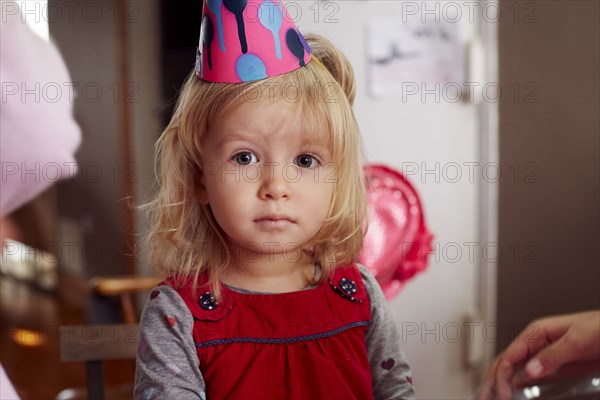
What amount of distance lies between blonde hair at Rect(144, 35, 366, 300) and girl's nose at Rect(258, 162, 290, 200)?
49 mm

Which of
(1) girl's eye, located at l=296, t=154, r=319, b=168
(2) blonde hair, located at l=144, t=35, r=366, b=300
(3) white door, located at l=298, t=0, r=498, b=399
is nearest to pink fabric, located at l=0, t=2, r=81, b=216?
(2) blonde hair, located at l=144, t=35, r=366, b=300

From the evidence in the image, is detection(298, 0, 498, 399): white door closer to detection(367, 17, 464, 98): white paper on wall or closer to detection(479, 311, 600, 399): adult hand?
detection(367, 17, 464, 98): white paper on wall

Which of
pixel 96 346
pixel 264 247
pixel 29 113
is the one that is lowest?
pixel 96 346

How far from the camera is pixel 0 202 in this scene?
682 millimetres

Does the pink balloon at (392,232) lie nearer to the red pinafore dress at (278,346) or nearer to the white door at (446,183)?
the white door at (446,183)

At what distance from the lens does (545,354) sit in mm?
658

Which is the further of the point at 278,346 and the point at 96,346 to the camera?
the point at 96,346

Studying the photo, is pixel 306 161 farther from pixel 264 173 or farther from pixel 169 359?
pixel 169 359

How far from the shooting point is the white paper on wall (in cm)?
83

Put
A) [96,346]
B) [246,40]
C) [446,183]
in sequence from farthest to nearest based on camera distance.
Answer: [446,183] → [96,346] → [246,40]

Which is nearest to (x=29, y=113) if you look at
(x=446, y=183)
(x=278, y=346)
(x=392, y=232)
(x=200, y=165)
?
(x=200, y=165)

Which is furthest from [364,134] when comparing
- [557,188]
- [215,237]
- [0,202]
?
[557,188]

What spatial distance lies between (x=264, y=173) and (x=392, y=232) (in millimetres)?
282

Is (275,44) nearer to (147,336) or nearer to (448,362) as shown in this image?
(147,336)
